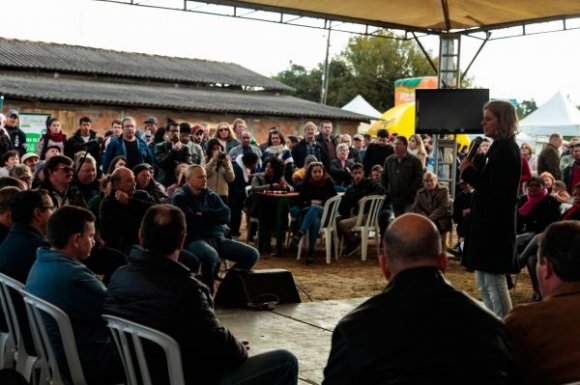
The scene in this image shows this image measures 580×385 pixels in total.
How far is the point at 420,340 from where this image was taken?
83.8 inches

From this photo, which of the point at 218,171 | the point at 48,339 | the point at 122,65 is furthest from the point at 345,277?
the point at 122,65

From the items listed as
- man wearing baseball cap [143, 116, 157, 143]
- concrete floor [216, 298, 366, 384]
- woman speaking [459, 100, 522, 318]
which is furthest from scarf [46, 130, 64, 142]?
woman speaking [459, 100, 522, 318]

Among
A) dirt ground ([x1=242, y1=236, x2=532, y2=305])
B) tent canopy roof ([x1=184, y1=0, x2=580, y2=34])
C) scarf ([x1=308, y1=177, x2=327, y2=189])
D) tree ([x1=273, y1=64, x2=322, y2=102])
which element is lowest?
dirt ground ([x1=242, y1=236, x2=532, y2=305])

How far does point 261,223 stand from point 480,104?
3.34 m

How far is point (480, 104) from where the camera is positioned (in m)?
10.5

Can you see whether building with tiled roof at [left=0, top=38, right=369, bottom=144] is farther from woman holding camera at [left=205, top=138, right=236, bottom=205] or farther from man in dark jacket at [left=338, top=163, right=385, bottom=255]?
man in dark jacket at [left=338, top=163, right=385, bottom=255]

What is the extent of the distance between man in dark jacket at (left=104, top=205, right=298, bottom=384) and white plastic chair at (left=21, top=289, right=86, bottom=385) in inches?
7.5

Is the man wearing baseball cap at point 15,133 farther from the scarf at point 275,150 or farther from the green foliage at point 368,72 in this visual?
the green foliage at point 368,72

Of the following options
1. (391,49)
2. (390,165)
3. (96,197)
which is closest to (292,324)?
(96,197)

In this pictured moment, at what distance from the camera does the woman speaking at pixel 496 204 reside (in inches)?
213

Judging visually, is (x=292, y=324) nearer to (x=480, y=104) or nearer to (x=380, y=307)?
(x=380, y=307)

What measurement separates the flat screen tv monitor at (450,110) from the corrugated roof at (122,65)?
56.3 feet

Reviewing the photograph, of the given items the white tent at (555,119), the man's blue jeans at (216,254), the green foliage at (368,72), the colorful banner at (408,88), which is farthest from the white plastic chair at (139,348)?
the green foliage at (368,72)

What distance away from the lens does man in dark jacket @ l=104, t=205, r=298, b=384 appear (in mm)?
3055
